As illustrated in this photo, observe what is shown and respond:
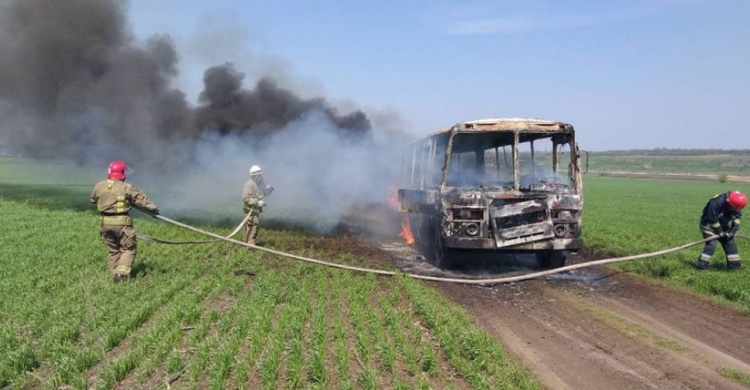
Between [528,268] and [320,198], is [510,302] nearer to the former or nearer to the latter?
[528,268]

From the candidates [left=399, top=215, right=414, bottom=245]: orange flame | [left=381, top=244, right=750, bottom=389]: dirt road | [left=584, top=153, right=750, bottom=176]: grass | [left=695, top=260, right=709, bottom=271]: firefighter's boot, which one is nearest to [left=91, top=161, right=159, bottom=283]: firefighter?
[left=381, top=244, right=750, bottom=389]: dirt road

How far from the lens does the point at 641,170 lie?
298 ft

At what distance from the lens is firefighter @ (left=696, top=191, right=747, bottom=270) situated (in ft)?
31.6

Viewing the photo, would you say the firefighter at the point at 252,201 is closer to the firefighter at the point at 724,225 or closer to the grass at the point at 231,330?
the grass at the point at 231,330

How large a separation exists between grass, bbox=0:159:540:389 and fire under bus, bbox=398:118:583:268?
1531 mm

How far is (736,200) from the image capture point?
9445 millimetres

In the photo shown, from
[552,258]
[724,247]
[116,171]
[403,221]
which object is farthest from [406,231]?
[116,171]

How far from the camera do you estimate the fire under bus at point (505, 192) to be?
373 inches

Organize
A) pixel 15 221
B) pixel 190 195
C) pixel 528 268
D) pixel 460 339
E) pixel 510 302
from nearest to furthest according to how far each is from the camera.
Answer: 1. pixel 460 339
2. pixel 510 302
3. pixel 528 268
4. pixel 15 221
5. pixel 190 195

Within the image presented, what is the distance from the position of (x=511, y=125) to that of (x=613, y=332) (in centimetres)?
444

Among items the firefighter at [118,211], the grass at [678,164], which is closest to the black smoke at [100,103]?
the firefighter at [118,211]

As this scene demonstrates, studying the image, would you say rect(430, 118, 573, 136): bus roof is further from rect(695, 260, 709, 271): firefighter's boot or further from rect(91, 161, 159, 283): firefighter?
rect(91, 161, 159, 283): firefighter

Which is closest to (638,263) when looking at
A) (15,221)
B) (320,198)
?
(320,198)

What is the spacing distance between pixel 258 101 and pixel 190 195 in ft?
24.9
